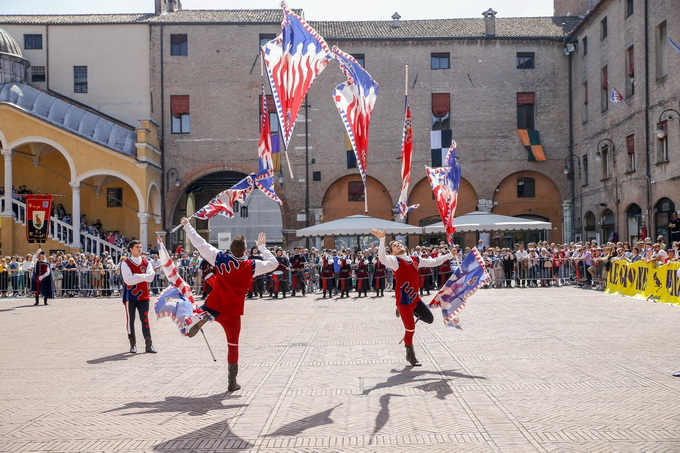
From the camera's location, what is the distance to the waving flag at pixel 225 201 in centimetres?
973

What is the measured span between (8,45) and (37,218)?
13948 mm

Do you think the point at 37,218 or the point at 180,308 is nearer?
the point at 180,308

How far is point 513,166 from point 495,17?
926 centimetres

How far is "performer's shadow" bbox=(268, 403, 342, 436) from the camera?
684cm

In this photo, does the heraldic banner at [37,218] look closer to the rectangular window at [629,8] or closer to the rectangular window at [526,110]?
the rectangular window at [526,110]

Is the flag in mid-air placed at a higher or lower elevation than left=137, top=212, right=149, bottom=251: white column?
higher

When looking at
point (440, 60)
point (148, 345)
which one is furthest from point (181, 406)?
point (440, 60)

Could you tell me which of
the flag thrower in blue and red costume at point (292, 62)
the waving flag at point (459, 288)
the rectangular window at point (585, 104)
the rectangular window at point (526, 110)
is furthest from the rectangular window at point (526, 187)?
the flag thrower in blue and red costume at point (292, 62)

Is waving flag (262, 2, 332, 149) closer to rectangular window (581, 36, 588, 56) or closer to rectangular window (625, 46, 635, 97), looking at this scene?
rectangular window (625, 46, 635, 97)

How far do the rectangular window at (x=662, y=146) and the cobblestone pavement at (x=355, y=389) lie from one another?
16.5m

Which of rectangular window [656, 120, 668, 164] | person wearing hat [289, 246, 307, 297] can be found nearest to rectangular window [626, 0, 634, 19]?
rectangular window [656, 120, 668, 164]

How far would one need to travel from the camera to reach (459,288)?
11.9 m

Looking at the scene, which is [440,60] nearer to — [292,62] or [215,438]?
[292,62]

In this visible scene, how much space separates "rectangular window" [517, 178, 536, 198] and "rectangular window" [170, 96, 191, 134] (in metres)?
19.0
